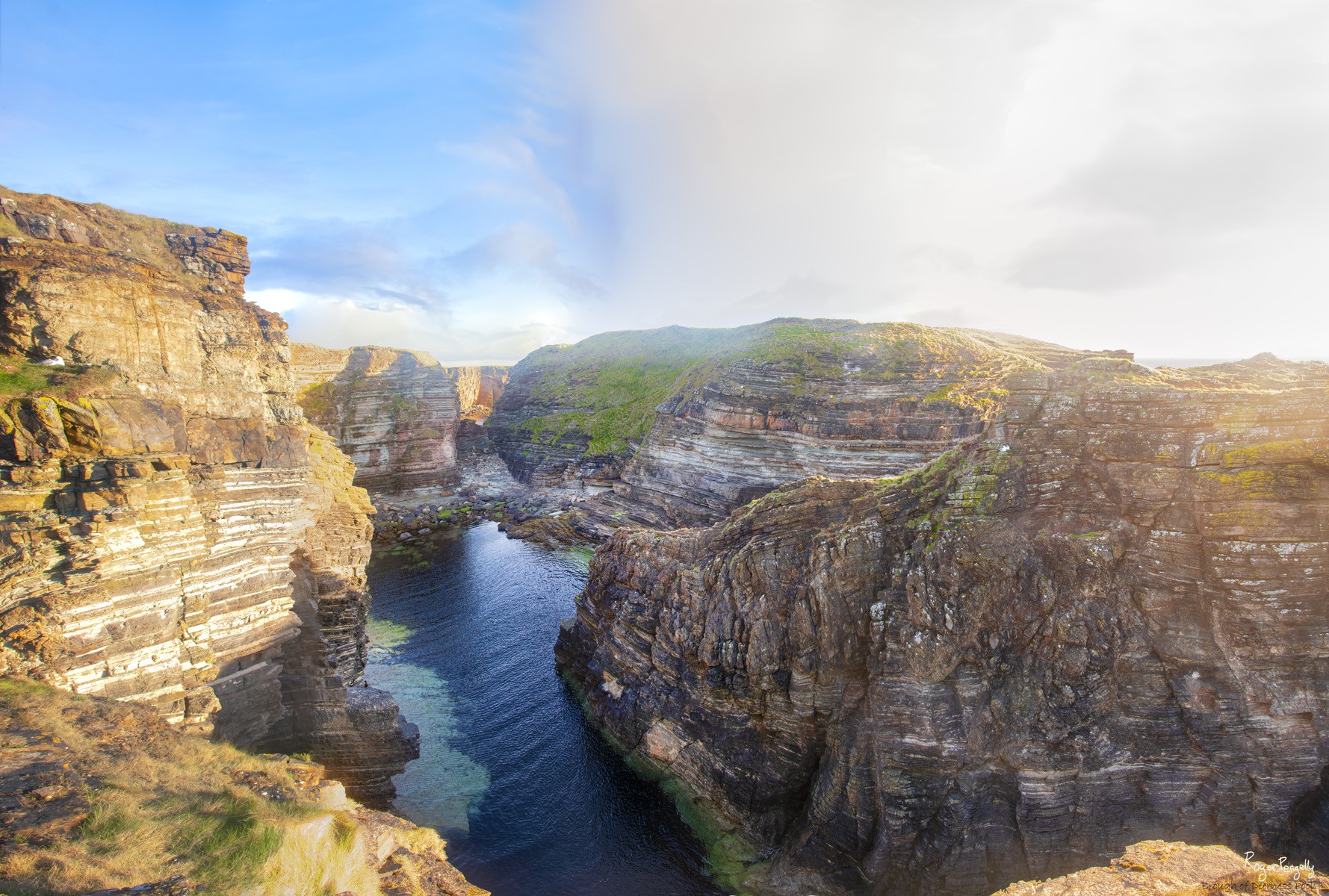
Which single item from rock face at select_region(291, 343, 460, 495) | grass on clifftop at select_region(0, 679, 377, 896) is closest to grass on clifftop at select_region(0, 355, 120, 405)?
grass on clifftop at select_region(0, 679, 377, 896)

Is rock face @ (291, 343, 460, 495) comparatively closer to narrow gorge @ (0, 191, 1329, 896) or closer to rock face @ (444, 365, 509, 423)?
rock face @ (444, 365, 509, 423)

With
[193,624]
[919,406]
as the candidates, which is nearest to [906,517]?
[193,624]

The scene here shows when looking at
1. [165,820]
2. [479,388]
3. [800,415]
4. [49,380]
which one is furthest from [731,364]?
[479,388]

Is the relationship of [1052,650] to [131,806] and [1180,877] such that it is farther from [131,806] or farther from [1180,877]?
[131,806]

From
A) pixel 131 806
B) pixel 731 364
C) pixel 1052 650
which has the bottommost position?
pixel 131 806

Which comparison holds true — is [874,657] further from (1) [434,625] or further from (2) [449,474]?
(2) [449,474]

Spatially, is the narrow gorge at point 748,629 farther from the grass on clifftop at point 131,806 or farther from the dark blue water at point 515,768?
the grass on clifftop at point 131,806
